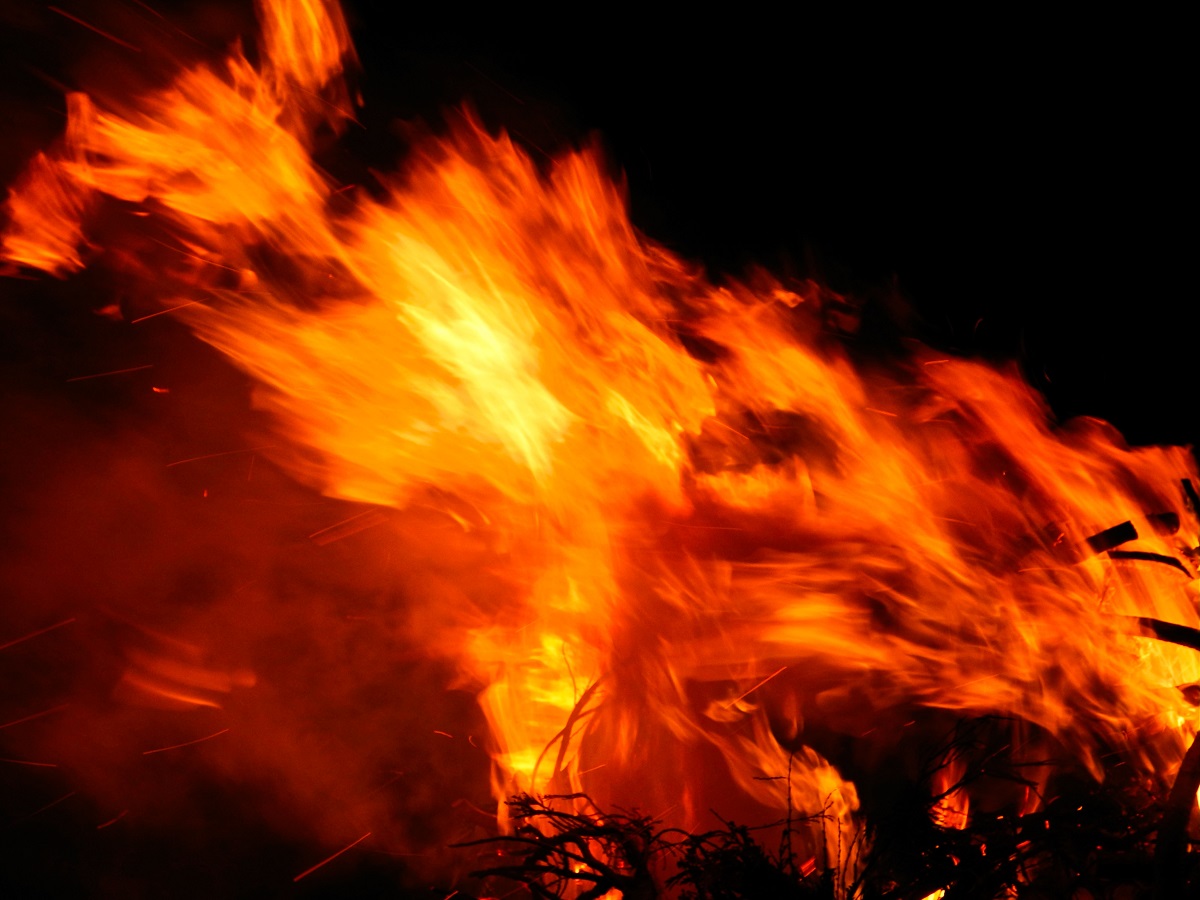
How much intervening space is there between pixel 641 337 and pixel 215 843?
10.7 ft

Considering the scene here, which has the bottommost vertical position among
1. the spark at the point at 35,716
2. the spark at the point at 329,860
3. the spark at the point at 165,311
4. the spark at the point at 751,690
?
the spark at the point at 329,860

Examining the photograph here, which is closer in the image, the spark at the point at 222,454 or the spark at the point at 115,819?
the spark at the point at 115,819

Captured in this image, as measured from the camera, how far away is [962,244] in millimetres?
4953

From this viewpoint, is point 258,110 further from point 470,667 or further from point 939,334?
point 939,334

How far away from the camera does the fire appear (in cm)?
369

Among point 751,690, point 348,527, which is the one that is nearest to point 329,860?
point 348,527

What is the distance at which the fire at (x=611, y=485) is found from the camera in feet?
12.1

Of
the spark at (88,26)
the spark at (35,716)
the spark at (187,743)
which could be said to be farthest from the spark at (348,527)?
the spark at (88,26)

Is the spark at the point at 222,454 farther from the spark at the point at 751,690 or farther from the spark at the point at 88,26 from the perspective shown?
the spark at the point at 751,690

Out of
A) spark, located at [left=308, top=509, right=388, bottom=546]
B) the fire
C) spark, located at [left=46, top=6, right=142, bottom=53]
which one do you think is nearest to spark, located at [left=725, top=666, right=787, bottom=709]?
the fire

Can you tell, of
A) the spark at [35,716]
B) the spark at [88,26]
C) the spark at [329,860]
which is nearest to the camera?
the spark at [35,716]

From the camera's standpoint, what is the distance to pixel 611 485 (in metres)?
4.22

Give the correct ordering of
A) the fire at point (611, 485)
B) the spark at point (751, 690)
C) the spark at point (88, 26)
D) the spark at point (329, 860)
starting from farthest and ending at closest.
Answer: the spark at point (751, 690)
the fire at point (611, 485)
the spark at point (329, 860)
the spark at point (88, 26)

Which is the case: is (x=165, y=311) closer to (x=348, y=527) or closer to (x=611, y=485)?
(x=348, y=527)
